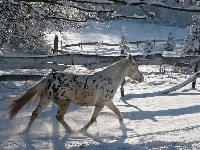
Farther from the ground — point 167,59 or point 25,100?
point 167,59

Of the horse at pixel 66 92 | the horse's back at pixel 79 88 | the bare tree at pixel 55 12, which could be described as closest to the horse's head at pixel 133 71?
the horse at pixel 66 92

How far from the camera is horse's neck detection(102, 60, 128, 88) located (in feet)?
22.8

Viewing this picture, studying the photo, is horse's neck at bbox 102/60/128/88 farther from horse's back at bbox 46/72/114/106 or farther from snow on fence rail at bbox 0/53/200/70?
snow on fence rail at bbox 0/53/200/70

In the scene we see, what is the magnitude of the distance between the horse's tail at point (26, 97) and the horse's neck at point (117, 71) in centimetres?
137

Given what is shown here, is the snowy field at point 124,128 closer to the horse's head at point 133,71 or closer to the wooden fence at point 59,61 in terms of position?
the horse's head at point 133,71

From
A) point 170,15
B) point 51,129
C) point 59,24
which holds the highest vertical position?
point 170,15

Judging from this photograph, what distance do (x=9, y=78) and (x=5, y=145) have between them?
558 cm

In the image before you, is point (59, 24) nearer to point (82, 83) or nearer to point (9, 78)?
point (9, 78)

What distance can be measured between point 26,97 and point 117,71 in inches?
81.3

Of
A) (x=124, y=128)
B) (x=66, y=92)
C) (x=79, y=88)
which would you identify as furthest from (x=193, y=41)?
(x=66, y=92)

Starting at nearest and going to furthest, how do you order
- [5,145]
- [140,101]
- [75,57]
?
[5,145], [75,57], [140,101]

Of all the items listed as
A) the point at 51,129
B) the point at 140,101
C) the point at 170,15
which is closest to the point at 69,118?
the point at 51,129

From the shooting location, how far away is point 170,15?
73625 millimetres

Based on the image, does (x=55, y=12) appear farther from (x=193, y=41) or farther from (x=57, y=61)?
(x=193, y=41)
